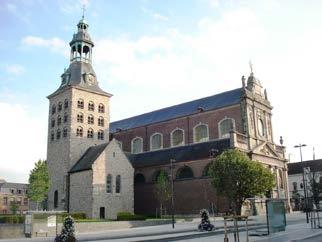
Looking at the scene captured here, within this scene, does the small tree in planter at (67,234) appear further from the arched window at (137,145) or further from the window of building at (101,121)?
the arched window at (137,145)

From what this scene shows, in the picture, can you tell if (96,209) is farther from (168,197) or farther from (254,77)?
(254,77)

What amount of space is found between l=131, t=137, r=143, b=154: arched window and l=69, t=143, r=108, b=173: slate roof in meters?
12.0

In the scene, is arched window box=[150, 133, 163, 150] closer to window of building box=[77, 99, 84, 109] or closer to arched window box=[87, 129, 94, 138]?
arched window box=[87, 129, 94, 138]

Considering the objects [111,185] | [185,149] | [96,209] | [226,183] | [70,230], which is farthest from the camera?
[185,149]

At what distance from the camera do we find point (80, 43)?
5816 cm

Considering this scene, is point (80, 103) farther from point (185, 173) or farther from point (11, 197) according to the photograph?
point (11, 197)

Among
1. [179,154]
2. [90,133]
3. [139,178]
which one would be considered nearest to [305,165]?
[179,154]

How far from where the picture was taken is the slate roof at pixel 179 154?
5200cm

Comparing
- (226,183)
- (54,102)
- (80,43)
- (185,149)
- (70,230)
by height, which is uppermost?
(80,43)

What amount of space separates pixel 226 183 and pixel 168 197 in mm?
11257

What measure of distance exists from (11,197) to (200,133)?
61.3m

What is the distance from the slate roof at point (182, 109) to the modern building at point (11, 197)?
38549 millimetres

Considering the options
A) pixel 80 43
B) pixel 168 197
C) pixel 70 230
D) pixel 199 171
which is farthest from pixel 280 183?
pixel 70 230

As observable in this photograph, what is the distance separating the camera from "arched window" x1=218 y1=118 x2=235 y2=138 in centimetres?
5441
